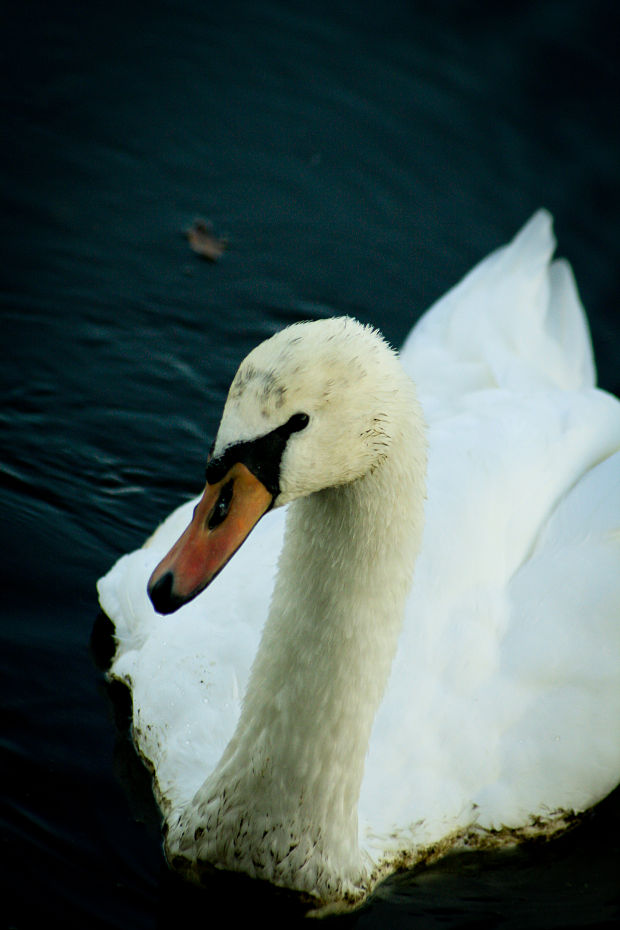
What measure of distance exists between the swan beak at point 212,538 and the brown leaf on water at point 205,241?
5355mm

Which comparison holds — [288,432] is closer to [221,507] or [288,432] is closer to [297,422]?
[297,422]

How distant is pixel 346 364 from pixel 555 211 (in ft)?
22.4

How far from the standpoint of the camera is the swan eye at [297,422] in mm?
3938

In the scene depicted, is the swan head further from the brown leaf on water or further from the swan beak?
the brown leaf on water

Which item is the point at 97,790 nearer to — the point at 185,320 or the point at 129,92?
the point at 185,320

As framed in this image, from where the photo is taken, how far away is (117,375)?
8.14 meters

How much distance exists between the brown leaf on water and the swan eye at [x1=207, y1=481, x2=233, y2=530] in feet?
17.5

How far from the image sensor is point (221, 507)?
405 centimetres

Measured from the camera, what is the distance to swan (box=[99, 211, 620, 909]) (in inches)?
158

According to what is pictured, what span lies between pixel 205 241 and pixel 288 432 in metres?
5.58

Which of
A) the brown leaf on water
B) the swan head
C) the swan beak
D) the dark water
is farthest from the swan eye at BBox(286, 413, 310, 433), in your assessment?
the brown leaf on water

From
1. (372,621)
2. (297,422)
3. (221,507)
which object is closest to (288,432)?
(297,422)

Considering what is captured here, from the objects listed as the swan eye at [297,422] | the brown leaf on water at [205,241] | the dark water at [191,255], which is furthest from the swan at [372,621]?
the brown leaf on water at [205,241]

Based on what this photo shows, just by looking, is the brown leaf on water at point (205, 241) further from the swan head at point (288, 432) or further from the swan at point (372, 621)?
the swan head at point (288, 432)
